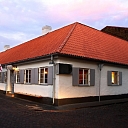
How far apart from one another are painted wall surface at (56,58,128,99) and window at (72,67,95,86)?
0.25 metres

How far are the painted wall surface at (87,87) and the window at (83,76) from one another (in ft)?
0.81

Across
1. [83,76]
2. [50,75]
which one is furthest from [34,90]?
[83,76]

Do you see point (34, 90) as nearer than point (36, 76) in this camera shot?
No

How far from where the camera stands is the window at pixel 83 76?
1333 centimetres

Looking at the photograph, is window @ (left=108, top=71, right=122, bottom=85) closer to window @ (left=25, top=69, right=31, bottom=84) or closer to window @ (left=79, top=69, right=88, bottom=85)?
window @ (left=79, top=69, right=88, bottom=85)

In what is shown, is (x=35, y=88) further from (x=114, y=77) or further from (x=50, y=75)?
(x=114, y=77)

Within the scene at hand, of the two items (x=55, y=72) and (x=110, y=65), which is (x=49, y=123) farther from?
(x=110, y=65)

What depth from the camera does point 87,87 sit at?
559 inches

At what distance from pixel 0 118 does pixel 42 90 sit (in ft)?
18.6

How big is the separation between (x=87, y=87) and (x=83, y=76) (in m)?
0.83

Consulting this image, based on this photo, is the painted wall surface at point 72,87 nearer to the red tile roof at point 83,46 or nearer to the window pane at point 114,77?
the window pane at point 114,77

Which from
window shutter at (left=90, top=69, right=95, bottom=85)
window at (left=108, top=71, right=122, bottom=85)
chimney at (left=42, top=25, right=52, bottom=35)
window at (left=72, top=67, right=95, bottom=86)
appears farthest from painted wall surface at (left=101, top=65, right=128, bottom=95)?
chimney at (left=42, top=25, right=52, bottom=35)

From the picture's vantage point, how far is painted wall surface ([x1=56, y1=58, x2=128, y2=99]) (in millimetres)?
12758

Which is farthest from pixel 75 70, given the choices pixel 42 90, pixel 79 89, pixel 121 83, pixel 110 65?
pixel 121 83
